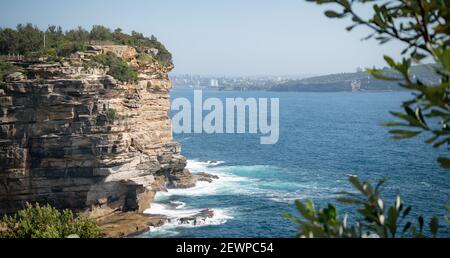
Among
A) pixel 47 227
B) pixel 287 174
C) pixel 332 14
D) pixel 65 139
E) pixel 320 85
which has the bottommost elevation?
pixel 287 174

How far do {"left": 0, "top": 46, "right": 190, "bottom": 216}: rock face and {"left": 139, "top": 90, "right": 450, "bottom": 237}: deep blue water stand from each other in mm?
3899

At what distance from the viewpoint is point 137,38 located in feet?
119

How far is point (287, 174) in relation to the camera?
128 ft

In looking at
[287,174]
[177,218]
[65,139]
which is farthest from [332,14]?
[287,174]

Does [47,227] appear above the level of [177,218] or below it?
above

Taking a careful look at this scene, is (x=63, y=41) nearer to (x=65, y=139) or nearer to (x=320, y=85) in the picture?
(x=65, y=139)

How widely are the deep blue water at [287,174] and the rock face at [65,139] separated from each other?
12.8 feet

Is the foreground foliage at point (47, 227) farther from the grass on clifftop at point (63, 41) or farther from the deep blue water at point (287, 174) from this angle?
the grass on clifftop at point (63, 41)

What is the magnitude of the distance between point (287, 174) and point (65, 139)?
1997cm

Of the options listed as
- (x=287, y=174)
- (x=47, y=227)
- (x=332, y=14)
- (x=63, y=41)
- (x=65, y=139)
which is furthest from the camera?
(x=287, y=174)

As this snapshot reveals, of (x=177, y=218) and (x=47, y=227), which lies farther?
(x=177, y=218)

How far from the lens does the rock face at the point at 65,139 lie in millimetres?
23562

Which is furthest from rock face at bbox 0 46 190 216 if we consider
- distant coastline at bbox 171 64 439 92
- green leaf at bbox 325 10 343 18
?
distant coastline at bbox 171 64 439 92

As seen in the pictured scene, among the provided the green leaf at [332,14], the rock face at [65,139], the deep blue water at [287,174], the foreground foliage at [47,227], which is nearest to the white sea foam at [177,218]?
the deep blue water at [287,174]
